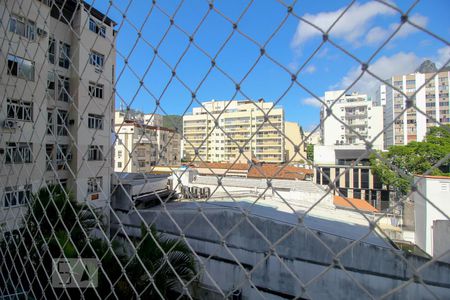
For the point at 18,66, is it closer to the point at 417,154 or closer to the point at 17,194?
the point at 17,194

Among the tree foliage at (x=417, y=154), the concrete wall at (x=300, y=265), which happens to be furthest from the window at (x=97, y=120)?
the tree foliage at (x=417, y=154)

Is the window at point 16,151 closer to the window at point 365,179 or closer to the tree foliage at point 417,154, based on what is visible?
the tree foliage at point 417,154

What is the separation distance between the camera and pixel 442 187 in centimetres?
223

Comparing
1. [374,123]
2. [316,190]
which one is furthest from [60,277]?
[374,123]

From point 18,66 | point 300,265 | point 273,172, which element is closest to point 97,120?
point 18,66

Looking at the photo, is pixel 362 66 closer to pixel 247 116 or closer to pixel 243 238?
pixel 243 238

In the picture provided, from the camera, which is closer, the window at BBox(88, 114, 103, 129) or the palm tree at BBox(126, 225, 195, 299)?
the window at BBox(88, 114, 103, 129)

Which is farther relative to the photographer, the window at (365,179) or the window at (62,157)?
the window at (365,179)

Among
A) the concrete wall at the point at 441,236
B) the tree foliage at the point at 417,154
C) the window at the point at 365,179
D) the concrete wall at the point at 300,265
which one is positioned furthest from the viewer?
the window at the point at 365,179

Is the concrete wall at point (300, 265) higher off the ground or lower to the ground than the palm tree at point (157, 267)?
lower

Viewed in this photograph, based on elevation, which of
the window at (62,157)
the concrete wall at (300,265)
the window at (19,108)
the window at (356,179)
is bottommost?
the concrete wall at (300,265)

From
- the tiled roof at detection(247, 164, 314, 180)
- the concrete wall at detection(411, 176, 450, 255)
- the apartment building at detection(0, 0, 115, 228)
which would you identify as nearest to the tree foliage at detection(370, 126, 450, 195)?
the tiled roof at detection(247, 164, 314, 180)

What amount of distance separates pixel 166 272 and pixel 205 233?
159 cm

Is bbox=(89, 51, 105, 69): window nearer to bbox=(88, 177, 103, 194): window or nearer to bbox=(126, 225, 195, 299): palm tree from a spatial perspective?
bbox=(88, 177, 103, 194): window
